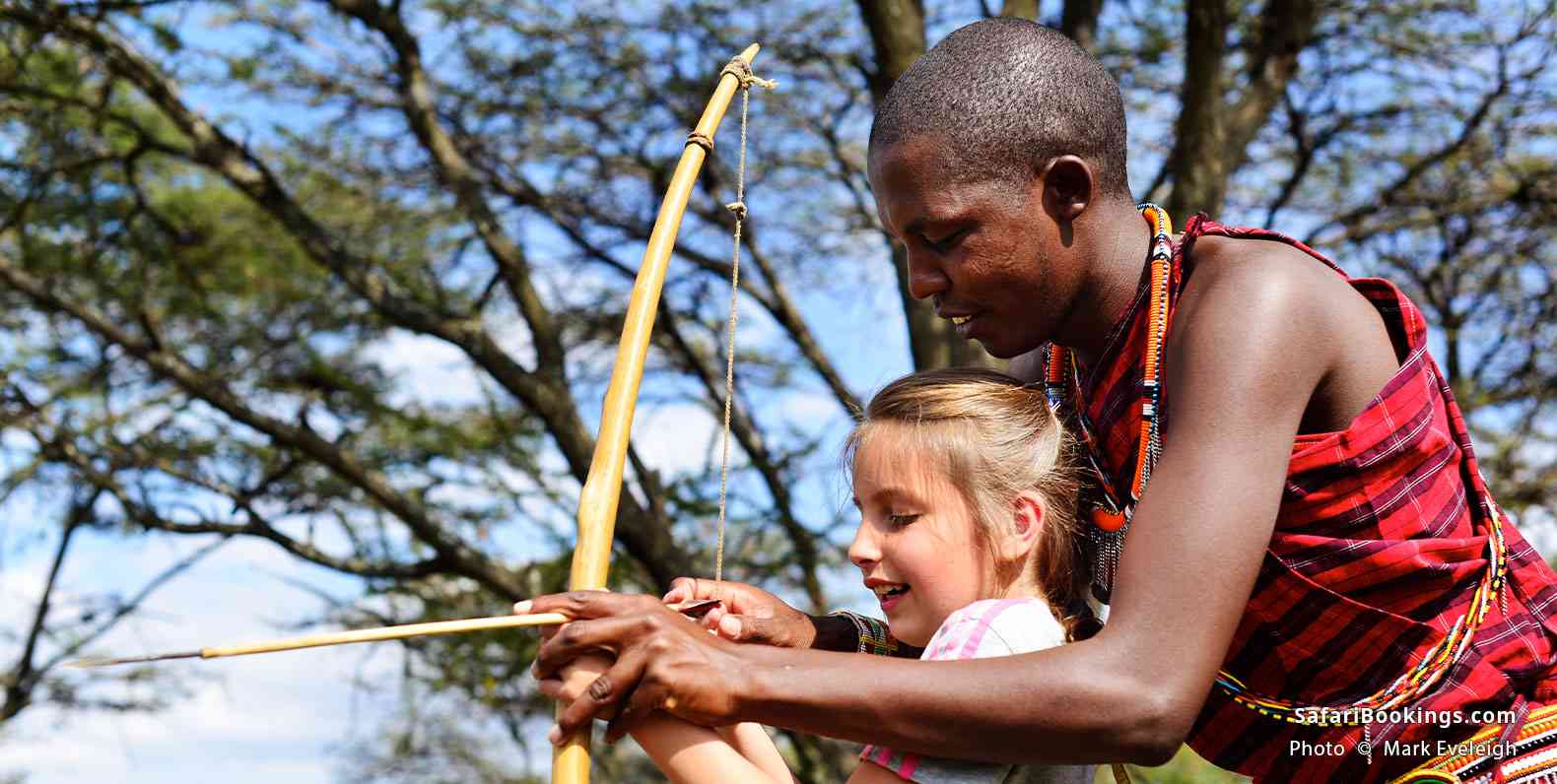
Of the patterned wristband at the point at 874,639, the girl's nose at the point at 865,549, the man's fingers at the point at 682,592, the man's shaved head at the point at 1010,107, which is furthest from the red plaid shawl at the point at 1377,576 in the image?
the man's fingers at the point at 682,592

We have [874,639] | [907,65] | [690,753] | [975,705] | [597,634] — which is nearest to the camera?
[975,705]

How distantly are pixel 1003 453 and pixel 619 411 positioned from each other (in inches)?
25.8

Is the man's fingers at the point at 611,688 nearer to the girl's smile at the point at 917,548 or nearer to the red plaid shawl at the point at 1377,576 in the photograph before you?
the girl's smile at the point at 917,548

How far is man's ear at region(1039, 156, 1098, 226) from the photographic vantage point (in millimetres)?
2311

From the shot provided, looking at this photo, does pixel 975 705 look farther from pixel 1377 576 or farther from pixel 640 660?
pixel 1377 576

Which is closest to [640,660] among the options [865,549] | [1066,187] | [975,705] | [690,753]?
[690,753]

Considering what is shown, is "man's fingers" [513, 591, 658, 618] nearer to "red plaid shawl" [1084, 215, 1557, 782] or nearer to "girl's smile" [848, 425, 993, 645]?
"girl's smile" [848, 425, 993, 645]

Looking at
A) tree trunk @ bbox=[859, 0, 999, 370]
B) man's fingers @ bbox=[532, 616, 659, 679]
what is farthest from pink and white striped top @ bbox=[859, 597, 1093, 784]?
tree trunk @ bbox=[859, 0, 999, 370]

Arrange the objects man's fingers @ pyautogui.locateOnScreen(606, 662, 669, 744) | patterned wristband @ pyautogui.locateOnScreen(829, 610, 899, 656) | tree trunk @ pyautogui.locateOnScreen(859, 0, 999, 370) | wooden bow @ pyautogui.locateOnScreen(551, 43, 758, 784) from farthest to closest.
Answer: tree trunk @ pyautogui.locateOnScreen(859, 0, 999, 370) < patterned wristband @ pyautogui.locateOnScreen(829, 610, 899, 656) < wooden bow @ pyautogui.locateOnScreen(551, 43, 758, 784) < man's fingers @ pyautogui.locateOnScreen(606, 662, 669, 744)

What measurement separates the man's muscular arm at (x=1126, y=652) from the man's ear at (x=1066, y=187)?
362 millimetres

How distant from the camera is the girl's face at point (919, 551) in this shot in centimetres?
233

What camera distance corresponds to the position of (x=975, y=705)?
184 cm

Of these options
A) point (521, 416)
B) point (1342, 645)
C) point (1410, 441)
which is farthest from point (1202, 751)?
point (521, 416)

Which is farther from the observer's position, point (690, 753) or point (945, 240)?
point (945, 240)
